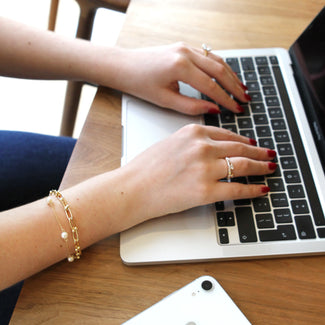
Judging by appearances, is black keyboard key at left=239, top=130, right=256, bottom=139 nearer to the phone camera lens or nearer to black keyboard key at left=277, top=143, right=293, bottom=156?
black keyboard key at left=277, top=143, right=293, bottom=156

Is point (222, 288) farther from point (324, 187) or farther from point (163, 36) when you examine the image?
point (163, 36)

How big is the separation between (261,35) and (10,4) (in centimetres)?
143

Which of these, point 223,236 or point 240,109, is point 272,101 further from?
point 223,236

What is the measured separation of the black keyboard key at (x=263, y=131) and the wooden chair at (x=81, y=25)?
0.45 meters

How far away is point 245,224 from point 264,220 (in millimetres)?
31

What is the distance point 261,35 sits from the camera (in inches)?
29.8

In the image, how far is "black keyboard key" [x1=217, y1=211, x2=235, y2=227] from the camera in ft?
1.69

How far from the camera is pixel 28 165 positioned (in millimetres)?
758

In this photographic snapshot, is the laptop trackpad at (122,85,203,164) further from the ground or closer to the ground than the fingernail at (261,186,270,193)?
further from the ground

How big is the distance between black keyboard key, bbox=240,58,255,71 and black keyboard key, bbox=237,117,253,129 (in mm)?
124

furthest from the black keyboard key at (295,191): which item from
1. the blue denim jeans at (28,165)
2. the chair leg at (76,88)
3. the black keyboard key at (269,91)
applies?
the chair leg at (76,88)

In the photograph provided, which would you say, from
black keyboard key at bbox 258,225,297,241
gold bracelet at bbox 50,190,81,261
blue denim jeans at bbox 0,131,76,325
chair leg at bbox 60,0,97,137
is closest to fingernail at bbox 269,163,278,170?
black keyboard key at bbox 258,225,297,241

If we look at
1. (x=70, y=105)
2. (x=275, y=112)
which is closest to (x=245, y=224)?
(x=275, y=112)

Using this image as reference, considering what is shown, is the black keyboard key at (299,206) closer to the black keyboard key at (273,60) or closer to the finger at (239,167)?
the finger at (239,167)
